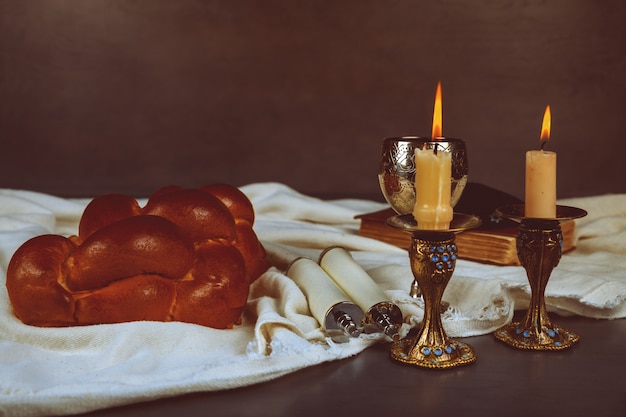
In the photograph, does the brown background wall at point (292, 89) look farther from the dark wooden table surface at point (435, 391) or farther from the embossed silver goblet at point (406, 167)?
the dark wooden table surface at point (435, 391)

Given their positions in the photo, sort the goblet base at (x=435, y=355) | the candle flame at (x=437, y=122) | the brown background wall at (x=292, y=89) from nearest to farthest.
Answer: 1. the goblet base at (x=435, y=355)
2. the candle flame at (x=437, y=122)
3. the brown background wall at (x=292, y=89)

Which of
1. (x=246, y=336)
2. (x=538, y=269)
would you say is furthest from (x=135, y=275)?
(x=538, y=269)

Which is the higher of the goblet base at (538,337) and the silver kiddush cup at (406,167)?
the silver kiddush cup at (406,167)

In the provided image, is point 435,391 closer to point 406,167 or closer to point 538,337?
point 538,337

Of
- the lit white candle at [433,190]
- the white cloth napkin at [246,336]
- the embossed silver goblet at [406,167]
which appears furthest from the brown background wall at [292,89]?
the lit white candle at [433,190]

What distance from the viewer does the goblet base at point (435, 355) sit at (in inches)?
37.6

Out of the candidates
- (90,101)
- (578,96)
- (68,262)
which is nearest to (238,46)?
(90,101)

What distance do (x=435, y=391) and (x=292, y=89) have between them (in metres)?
2.24

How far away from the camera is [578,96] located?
295 cm

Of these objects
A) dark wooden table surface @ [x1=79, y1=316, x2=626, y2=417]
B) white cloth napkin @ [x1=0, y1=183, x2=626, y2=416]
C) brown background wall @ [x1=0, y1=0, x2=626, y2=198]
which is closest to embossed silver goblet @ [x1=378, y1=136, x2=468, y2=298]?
white cloth napkin @ [x1=0, y1=183, x2=626, y2=416]

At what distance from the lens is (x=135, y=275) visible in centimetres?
101

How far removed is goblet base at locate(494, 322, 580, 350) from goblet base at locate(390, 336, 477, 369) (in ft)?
0.27

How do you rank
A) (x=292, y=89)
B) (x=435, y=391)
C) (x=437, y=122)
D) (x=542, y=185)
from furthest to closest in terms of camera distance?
(x=292, y=89) < (x=437, y=122) < (x=542, y=185) < (x=435, y=391)

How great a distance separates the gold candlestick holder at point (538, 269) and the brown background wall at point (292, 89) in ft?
6.27
